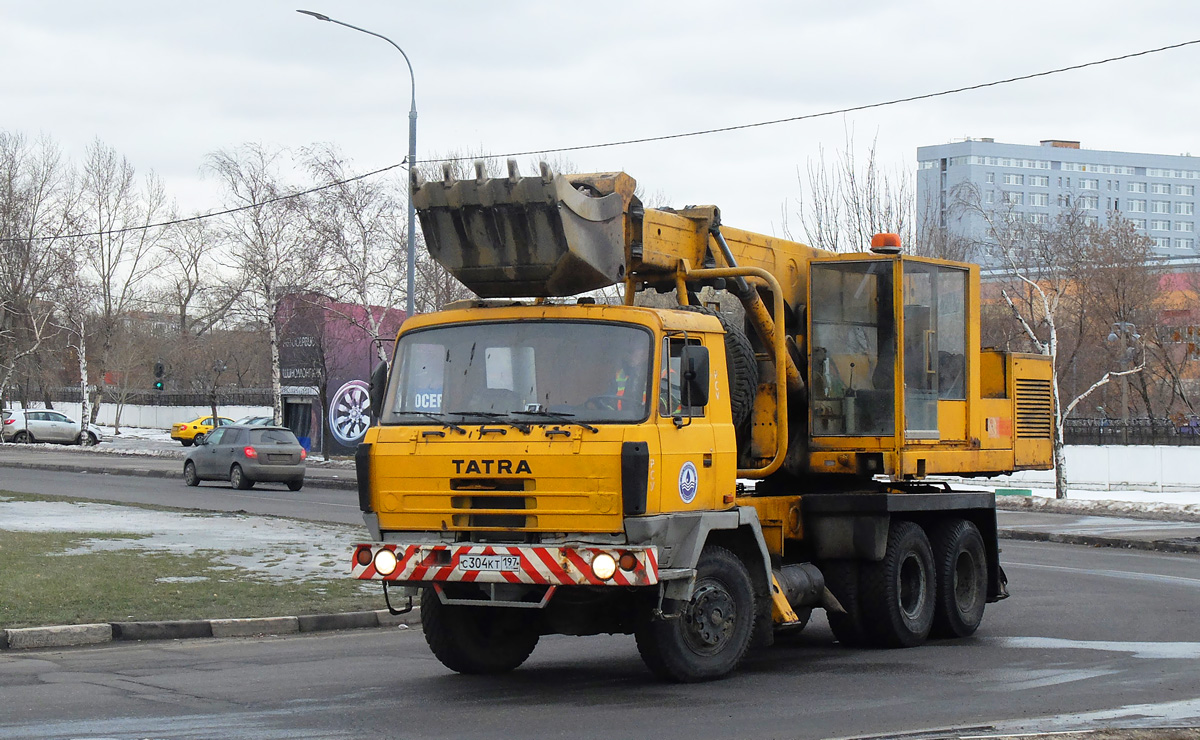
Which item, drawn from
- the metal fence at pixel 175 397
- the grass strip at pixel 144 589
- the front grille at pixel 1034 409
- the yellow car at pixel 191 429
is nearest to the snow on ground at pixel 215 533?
the grass strip at pixel 144 589

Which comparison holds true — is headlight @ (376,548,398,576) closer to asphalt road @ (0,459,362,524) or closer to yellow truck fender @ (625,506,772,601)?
yellow truck fender @ (625,506,772,601)

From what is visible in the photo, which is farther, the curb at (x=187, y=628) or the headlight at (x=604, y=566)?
the curb at (x=187, y=628)

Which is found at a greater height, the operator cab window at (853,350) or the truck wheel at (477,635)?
the operator cab window at (853,350)

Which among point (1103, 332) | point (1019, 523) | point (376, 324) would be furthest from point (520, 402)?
point (1103, 332)

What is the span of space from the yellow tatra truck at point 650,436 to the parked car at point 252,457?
75.0 feet

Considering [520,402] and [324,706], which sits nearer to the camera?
[324,706]

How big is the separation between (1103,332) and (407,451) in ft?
144

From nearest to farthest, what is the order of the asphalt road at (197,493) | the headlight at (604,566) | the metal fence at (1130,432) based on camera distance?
the headlight at (604,566) → the asphalt road at (197,493) → the metal fence at (1130,432)

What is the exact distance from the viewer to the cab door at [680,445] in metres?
8.62

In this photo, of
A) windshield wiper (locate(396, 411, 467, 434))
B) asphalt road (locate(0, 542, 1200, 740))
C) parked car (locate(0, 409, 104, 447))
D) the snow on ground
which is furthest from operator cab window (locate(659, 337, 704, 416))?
parked car (locate(0, 409, 104, 447))

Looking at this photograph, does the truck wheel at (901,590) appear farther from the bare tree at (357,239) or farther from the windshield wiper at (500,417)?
the bare tree at (357,239)

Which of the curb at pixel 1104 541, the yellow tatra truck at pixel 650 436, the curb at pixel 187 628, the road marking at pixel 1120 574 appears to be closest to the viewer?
the yellow tatra truck at pixel 650 436

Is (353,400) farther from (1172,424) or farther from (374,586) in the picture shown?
(374,586)

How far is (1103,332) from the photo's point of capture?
48.4m
